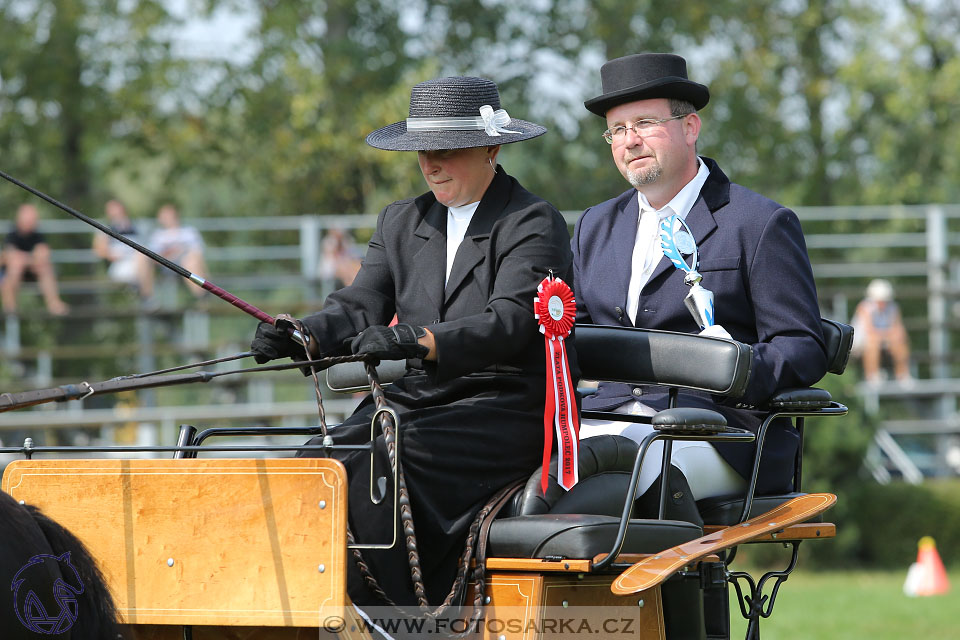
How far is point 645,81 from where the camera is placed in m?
4.14

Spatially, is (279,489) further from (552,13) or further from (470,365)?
(552,13)

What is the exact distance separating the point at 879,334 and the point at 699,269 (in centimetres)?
1084

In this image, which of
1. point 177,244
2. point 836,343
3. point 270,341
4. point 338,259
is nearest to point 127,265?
point 177,244

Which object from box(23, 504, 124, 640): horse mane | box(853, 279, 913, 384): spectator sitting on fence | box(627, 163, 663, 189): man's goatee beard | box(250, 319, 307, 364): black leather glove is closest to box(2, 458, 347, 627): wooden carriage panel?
box(23, 504, 124, 640): horse mane

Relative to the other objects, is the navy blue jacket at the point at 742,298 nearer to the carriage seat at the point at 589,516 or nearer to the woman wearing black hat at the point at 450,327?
the carriage seat at the point at 589,516

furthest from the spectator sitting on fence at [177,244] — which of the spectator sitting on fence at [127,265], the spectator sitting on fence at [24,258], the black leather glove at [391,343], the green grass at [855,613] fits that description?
the black leather glove at [391,343]

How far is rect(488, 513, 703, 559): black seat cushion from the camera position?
3.10 m

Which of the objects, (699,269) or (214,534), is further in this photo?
(699,269)

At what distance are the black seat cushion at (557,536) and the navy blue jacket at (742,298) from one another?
0.74 metres

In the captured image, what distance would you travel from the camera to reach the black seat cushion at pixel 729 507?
3834mm

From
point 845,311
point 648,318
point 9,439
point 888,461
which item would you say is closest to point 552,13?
point 845,311

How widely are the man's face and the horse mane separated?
2.21 meters

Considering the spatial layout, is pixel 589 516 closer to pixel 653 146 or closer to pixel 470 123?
pixel 470 123

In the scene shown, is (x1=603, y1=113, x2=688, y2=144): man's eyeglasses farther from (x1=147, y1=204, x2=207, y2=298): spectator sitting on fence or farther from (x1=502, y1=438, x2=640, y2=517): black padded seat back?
(x1=147, y1=204, x2=207, y2=298): spectator sitting on fence
